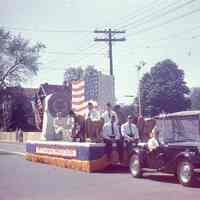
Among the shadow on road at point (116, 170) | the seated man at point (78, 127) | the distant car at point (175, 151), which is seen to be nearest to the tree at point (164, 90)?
the seated man at point (78, 127)

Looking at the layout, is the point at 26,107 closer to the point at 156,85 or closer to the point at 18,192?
the point at 156,85

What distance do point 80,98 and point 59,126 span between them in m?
1.58

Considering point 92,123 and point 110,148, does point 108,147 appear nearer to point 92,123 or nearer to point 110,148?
point 110,148

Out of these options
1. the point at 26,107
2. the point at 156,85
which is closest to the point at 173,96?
the point at 156,85

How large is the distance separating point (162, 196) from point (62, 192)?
2.43 meters

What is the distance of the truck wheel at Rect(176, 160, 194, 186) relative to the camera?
12.1 meters

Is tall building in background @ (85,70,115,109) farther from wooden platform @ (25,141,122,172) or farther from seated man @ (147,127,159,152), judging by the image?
seated man @ (147,127,159,152)

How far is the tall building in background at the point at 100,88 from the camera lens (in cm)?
2086

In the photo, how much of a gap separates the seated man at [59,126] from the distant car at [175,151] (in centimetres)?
709

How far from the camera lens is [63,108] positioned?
2431cm

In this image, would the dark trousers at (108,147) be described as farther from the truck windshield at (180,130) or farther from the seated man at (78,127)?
the truck windshield at (180,130)

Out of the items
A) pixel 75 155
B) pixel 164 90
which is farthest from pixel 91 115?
pixel 164 90

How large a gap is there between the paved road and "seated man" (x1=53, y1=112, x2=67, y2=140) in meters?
4.98

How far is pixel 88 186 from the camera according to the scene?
12672mm
